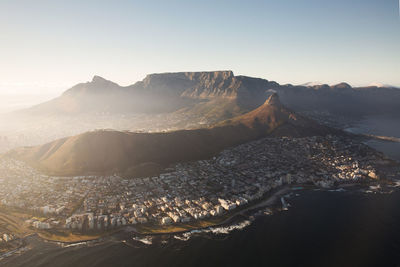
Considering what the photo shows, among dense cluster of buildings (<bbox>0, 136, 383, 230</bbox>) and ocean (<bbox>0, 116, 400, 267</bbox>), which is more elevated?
dense cluster of buildings (<bbox>0, 136, 383, 230</bbox>)

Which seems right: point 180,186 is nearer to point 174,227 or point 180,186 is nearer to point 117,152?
point 174,227

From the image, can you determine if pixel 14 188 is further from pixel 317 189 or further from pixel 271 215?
pixel 317 189

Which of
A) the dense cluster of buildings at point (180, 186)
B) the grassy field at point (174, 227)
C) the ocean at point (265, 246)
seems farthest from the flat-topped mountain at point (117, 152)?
the ocean at point (265, 246)

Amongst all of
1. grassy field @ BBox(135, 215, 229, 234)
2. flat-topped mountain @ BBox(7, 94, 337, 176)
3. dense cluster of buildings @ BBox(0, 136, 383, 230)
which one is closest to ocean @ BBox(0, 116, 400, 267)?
grassy field @ BBox(135, 215, 229, 234)

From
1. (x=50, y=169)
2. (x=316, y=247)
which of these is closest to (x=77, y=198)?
(x=50, y=169)

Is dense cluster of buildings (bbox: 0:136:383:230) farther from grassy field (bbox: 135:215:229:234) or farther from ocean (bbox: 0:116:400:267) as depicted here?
ocean (bbox: 0:116:400:267)

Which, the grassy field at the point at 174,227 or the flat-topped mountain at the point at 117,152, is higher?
the flat-topped mountain at the point at 117,152

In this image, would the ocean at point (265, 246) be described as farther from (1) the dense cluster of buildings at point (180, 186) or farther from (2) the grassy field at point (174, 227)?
(1) the dense cluster of buildings at point (180, 186)

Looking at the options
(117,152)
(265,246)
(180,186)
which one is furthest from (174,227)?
(117,152)
